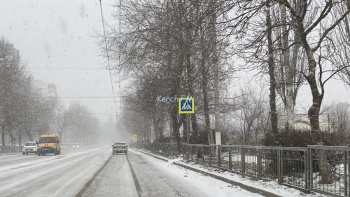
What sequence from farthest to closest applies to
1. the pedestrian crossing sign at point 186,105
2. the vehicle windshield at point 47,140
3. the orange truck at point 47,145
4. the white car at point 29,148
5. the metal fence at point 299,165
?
the white car at point 29,148 < the vehicle windshield at point 47,140 < the orange truck at point 47,145 < the pedestrian crossing sign at point 186,105 < the metal fence at point 299,165

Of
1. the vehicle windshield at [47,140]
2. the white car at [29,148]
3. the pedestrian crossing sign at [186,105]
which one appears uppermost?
the pedestrian crossing sign at [186,105]

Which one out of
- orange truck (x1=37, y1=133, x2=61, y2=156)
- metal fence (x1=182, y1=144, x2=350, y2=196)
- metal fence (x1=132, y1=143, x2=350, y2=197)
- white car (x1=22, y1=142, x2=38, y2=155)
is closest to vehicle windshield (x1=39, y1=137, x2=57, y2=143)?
orange truck (x1=37, y1=133, x2=61, y2=156)

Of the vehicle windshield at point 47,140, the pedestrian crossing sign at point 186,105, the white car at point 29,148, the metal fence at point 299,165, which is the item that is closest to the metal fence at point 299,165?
the metal fence at point 299,165

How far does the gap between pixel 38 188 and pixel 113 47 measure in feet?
51.8

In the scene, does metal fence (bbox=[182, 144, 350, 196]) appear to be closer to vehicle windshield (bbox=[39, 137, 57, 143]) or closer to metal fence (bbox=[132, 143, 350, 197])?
metal fence (bbox=[132, 143, 350, 197])

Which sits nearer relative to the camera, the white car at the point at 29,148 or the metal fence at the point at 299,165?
the metal fence at the point at 299,165

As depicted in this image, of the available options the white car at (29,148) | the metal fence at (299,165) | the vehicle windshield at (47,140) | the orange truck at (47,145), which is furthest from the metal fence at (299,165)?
the white car at (29,148)

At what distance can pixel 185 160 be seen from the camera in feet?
72.4

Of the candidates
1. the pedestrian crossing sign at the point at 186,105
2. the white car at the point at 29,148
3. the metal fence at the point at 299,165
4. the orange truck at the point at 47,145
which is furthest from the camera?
the white car at the point at 29,148

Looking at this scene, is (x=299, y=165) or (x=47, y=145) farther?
(x=47, y=145)

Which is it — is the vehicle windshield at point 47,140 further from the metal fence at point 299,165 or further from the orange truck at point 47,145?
the metal fence at point 299,165

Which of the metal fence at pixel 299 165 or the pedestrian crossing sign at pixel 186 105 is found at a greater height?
the pedestrian crossing sign at pixel 186 105

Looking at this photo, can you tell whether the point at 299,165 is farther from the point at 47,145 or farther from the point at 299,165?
the point at 47,145

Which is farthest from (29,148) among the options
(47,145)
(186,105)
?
(186,105)
